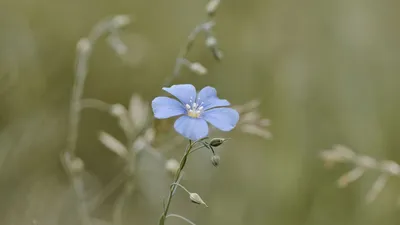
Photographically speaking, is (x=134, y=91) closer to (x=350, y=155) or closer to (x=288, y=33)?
(x=288, y=33)

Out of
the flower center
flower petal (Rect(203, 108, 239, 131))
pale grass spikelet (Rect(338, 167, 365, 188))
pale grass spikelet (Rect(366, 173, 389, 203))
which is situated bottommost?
flower petal (Rect(203, 108, 239, 131))

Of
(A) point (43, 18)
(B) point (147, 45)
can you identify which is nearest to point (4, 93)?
(A) point (43, 18)

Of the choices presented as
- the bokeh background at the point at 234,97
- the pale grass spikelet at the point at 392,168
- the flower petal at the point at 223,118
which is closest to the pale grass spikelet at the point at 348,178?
the pale grass spikelet at the point at 392,168

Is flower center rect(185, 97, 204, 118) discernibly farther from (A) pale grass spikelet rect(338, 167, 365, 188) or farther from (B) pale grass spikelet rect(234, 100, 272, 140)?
(A) pale grass spikelet rect(338, 167, 365, 188)

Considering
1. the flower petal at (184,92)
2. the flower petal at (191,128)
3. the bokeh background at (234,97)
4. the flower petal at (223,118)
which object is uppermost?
the bokeh background at (234,97)

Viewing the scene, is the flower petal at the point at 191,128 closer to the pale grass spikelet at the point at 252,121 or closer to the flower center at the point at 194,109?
the flower center at the point at 194,109

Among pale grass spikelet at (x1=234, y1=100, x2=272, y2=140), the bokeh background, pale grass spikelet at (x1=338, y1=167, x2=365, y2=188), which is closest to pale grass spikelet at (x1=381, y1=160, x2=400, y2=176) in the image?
pale grass spikelet at (x1=338, y1=167, x2=365, y2=188)

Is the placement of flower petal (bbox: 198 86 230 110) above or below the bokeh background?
below
